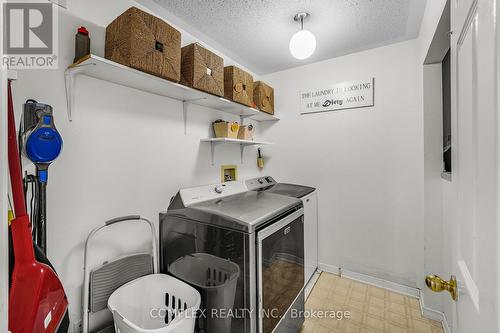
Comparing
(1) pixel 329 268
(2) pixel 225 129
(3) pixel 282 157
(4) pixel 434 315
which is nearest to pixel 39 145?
(2) pixel 225 129

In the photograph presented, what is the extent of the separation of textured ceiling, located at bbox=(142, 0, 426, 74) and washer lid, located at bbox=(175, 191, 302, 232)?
1.45 metres

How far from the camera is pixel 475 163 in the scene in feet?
1.77

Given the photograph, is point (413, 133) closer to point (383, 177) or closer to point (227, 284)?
point (383, 177)

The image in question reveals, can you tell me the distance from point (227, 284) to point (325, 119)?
78.5 inches

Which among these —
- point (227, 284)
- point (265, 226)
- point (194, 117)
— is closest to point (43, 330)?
point (227, 284)

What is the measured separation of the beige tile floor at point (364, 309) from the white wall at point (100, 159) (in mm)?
1626

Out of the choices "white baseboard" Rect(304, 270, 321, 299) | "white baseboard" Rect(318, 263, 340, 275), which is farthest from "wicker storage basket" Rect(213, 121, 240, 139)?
"white baseboard" Rect(318, 263, 340, 275)

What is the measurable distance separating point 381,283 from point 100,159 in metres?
2.74

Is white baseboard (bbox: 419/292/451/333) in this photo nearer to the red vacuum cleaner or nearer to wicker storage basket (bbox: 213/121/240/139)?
wicker storage basket (bbox: 213/121/240/139)

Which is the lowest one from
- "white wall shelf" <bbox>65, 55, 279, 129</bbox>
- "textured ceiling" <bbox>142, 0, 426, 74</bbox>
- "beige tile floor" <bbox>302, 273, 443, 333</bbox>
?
"beige tile floor" <bbox>302, 273, 443, 333</bbox>

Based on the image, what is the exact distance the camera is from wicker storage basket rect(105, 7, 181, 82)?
125 centimetres

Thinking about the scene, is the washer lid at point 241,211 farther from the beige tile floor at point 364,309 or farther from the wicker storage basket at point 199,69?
the beige tile floor at point 364,309

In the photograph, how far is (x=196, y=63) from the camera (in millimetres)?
1655

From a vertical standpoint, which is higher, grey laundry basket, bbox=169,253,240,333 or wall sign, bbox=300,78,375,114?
wall sign, bbox=300,78,375,114
